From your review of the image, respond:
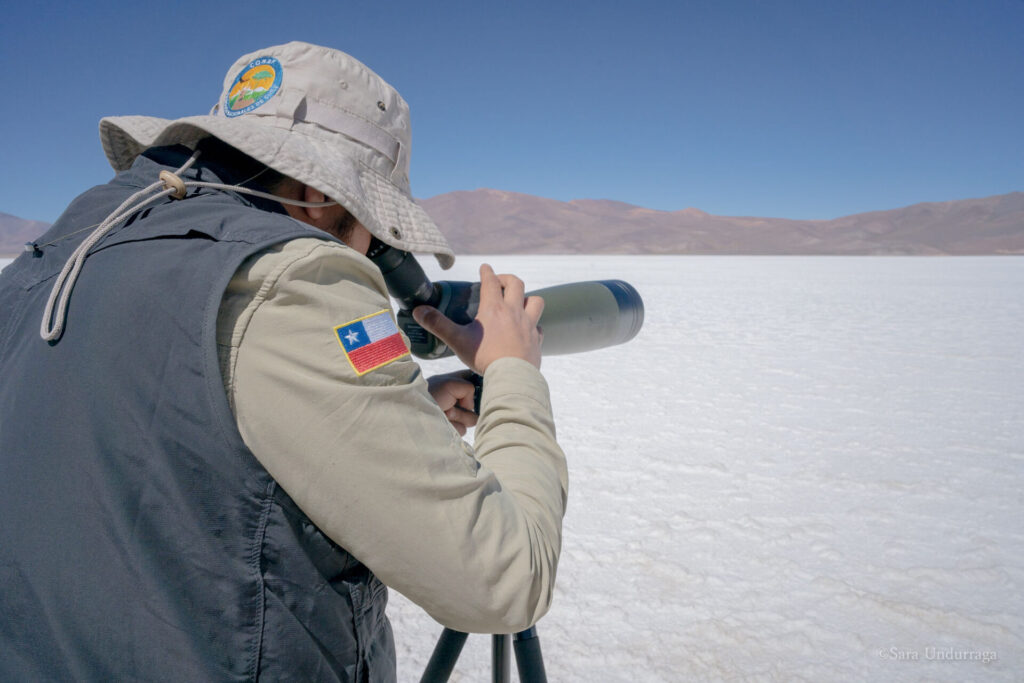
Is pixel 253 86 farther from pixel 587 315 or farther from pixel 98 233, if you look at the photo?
pixel 587 315

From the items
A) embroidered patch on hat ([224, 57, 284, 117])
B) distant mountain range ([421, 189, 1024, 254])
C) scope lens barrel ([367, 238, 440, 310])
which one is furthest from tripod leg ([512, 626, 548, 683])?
distant mountain range ([421, 189, 1024, 254])

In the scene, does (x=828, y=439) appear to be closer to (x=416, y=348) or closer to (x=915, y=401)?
(x=915, y=401)

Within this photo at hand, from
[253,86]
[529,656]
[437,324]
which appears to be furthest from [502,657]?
[253,86]

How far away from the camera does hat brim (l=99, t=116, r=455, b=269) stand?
726 millimetres

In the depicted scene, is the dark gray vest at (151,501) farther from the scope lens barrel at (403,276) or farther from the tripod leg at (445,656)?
the tripod leg at (445,656)

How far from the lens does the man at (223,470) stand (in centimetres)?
56

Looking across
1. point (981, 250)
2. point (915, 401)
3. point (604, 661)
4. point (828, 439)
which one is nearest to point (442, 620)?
point (604, 661)

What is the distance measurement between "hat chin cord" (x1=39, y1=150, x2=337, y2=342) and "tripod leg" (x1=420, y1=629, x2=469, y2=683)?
2.82 feet

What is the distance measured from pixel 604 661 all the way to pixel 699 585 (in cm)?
55

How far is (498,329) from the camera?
0.91 m

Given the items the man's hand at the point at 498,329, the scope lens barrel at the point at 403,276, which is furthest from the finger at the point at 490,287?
the scope lens barrel at the point at 403,276

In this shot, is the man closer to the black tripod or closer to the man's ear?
the man's ear

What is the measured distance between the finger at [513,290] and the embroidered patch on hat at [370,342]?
1.18 feet

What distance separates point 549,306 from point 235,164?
2.60 feet
